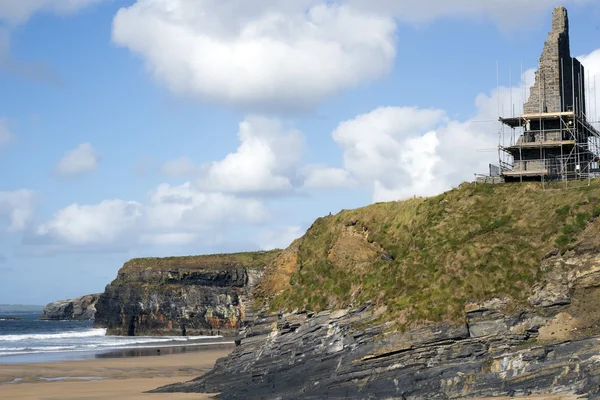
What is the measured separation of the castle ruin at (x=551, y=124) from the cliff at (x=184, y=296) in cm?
5566

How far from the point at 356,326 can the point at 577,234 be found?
38.4 ft

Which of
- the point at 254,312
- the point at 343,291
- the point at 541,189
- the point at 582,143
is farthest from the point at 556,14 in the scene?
the point at 254,312

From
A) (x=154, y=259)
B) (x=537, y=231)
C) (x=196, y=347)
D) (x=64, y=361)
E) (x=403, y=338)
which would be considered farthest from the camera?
(x=154, y=259)

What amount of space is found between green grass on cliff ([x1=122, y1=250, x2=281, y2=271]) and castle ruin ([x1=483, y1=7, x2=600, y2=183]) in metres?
62.1

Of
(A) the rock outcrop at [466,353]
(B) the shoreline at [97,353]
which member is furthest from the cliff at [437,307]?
(B) the shoreline at [97,353]

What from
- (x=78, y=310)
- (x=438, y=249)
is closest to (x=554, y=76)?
(x=438, y=249)

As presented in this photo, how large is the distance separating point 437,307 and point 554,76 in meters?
24.6

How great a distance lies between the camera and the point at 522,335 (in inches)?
1259

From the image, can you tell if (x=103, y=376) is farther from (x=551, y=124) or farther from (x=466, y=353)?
(x=551, y=124)

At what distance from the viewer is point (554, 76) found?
51.2 meters

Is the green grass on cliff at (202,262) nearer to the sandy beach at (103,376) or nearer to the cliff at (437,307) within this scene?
the sandy beach at (103,376)

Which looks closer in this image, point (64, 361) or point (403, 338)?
point (403, 338)

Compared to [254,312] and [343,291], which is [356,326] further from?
[254,312]

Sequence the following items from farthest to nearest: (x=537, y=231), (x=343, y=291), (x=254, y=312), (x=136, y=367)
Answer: (x=136, y=367) → (x=254, y=312) → (x=343, y=291) → (x=537, y=231)
